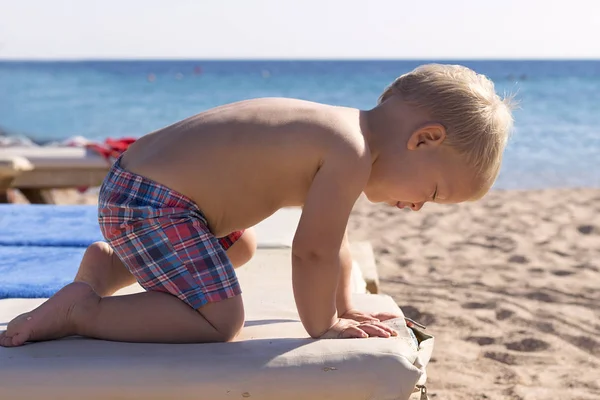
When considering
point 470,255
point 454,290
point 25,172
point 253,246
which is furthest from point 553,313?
point 25,172

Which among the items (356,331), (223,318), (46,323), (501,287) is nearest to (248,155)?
(223,318)

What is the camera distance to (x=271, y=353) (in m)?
1.76

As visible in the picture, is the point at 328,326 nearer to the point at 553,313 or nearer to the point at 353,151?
the point at 353,151

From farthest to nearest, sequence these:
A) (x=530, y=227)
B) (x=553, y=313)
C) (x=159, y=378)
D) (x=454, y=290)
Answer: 1. (x=530, y=227)
2. (x=454, y=290)
3. (x=553, y=313)
4. (x=159, y=378)

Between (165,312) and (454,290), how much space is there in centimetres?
234

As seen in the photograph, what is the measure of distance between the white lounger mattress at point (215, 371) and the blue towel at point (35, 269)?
0.68 meters

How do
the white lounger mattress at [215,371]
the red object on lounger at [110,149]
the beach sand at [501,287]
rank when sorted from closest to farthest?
the white lounger mattress at [215,371]
the beach sand at [501,287]
the red object on lounger at [110,149]

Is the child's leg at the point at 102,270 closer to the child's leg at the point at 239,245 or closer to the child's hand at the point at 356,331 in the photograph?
the child's leg at the point at 239,245

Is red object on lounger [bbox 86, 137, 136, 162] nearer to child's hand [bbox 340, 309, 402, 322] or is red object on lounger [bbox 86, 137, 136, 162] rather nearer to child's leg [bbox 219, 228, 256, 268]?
child's leg [bbox 219, 228, 256, 268]

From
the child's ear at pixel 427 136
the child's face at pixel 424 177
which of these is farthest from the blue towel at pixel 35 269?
the child's ear at pixel 427 136

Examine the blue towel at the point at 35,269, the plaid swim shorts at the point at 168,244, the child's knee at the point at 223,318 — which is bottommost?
the blue towel at the point at 35,269

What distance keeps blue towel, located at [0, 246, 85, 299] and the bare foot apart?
0.59 meters

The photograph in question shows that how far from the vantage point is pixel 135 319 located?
188 centimetres

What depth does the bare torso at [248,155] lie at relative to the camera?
6.32 feet
